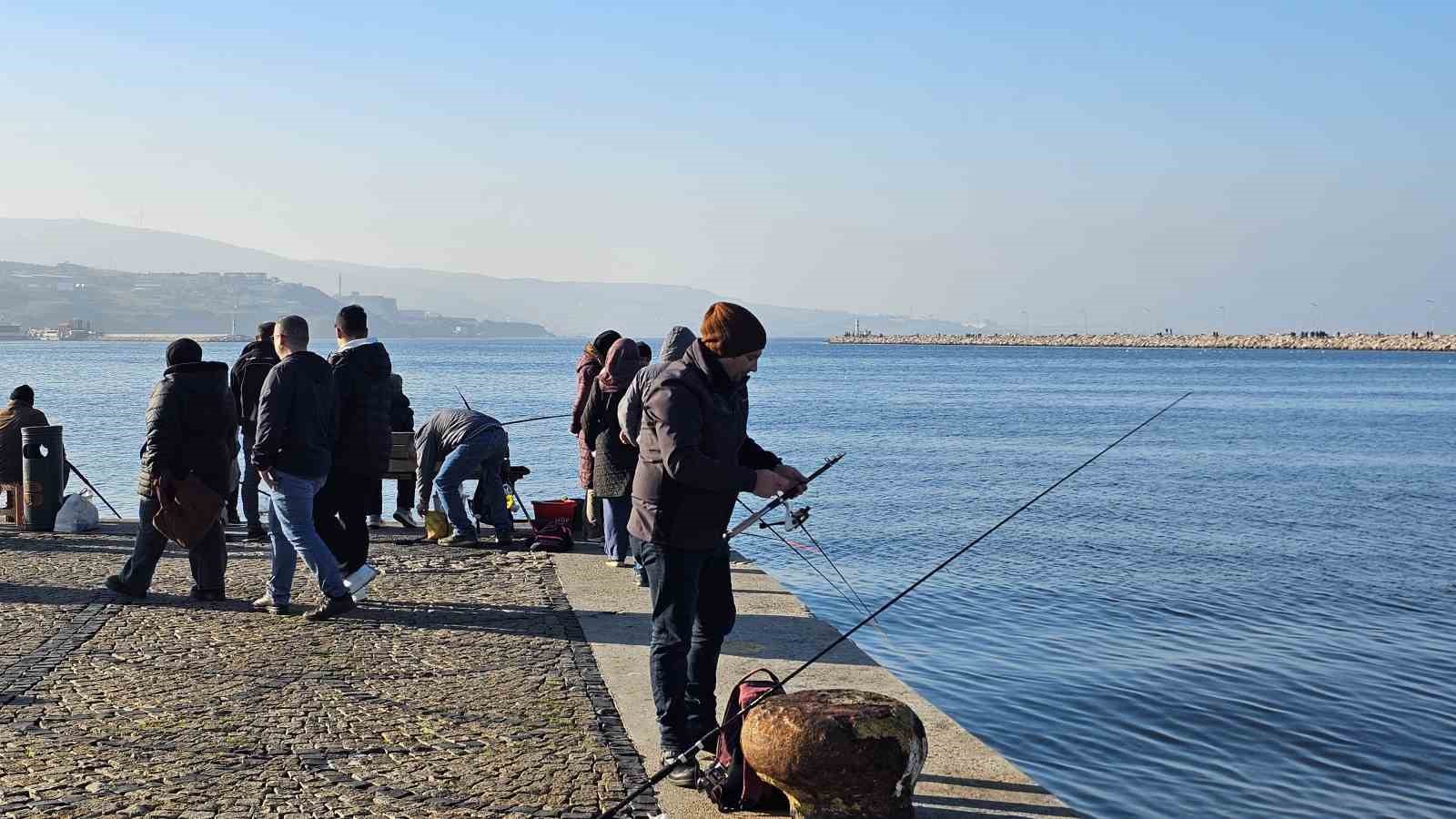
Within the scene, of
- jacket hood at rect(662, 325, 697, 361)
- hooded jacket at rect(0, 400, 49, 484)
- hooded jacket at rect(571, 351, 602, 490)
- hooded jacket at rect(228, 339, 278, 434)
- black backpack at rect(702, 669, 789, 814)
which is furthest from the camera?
hooded jacket at rect(0, 400, 49, 484)

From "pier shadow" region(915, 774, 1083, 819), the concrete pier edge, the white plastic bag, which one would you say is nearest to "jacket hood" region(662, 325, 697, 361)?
the concrete pier edge

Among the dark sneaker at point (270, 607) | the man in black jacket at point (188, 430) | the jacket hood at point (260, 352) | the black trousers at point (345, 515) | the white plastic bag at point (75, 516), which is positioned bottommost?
the white plastic bag at point (75, 516)

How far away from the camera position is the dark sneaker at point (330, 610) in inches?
304

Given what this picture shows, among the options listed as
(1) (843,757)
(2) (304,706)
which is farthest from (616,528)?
(1) (843,757)

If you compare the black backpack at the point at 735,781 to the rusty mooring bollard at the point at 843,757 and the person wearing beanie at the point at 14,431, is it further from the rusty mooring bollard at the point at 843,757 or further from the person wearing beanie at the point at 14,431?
the person wearing beanie at the point at 14,431

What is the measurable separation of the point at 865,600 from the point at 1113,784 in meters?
5.00

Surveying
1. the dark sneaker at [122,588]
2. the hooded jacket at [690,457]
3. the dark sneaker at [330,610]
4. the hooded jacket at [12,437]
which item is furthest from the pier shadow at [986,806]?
the hooded jacket at [12,437]

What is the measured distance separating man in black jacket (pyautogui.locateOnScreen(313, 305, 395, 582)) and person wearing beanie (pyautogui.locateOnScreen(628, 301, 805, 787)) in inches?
138

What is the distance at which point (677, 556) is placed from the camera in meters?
Answer: 4.89

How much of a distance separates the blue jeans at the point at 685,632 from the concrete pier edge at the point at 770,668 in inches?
Result: 9.5

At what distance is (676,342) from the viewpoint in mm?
7102

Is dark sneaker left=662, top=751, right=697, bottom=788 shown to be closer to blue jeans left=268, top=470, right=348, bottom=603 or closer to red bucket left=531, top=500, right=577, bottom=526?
blue jeans left=268, top=470, right=348, bottom=603

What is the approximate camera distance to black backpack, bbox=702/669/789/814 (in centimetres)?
466

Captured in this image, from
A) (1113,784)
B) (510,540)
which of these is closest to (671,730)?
A: (1113,784)
